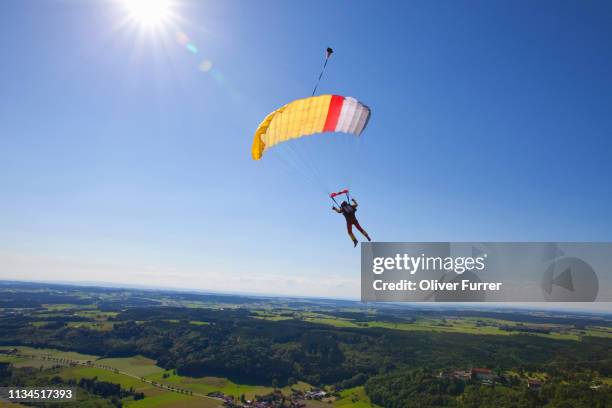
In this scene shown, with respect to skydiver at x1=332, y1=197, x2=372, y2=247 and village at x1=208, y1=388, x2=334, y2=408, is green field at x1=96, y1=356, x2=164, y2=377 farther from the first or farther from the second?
skydiver at x1=332, y1=197, x2=372, y2=247

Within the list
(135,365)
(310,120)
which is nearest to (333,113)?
(310,120)

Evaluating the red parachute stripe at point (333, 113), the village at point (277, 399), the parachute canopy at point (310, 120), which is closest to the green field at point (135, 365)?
the village at point (277, 399)

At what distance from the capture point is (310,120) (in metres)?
17.4

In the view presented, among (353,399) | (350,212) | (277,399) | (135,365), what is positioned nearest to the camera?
(350,212)

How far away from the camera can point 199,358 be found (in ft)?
284

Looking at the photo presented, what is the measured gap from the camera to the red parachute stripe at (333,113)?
1708 cm

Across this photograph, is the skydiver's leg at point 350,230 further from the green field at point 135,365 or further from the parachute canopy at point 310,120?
the green field at point 135,365

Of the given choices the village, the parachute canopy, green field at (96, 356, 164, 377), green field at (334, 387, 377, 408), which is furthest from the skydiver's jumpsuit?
green field at (96, 356, 164, 377)

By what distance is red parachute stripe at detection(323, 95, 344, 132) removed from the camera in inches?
672

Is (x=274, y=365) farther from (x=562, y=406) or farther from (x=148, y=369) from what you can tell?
(x=562, y=406)

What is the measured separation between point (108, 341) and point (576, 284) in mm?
102045

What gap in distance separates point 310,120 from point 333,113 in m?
1.09

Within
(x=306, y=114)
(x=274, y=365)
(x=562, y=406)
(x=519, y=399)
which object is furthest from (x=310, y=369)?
(x=306, y=114)

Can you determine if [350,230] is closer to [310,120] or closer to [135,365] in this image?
[310,120]
